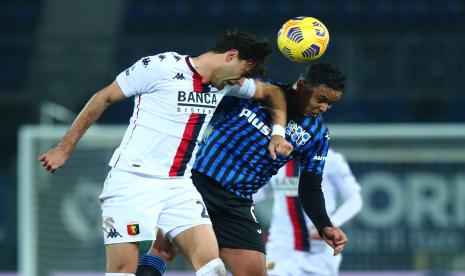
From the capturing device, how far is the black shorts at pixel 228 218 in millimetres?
5316

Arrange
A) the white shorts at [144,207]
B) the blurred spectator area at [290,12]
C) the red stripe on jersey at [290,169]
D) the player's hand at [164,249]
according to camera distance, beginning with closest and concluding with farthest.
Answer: the white shorts at [144,207] < the player's hand at [164,249] < the red stripe on jersey at [290,169] < the blurred spectator area at [290,12]

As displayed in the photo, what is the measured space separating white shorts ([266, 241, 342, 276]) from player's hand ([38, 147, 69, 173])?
2075mm

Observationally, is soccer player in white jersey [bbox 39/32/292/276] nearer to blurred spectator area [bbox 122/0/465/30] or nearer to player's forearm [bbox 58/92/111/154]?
player's forearm [bbox 58/92/111/154]

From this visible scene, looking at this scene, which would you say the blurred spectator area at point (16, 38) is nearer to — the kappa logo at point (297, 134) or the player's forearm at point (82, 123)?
the kappa logo at point (297, 134)

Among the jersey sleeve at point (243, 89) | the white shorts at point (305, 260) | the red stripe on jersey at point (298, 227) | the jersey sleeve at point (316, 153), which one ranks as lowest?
the white shorts at point (305, 260)

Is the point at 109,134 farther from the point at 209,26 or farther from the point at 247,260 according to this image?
the point at 209,26

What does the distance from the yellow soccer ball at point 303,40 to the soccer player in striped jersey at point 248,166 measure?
207 mm

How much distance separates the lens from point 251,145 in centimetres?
532

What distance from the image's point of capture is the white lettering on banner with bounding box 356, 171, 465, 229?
9719mm


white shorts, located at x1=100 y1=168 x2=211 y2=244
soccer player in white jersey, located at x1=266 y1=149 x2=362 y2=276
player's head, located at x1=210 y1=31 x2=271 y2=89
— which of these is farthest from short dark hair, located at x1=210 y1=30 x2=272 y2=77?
soccer player in white jersey, located at x1=266 y1=149 x2=362 y2=276

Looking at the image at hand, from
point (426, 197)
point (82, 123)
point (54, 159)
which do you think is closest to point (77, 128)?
point (82, 123)

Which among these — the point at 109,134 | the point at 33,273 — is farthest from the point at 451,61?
the point at 33,273

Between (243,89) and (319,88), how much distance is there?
410 millimetres

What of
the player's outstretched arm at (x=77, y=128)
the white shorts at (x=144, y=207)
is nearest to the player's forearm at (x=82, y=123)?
the player's outstretched arm at (x=77, y=128)
